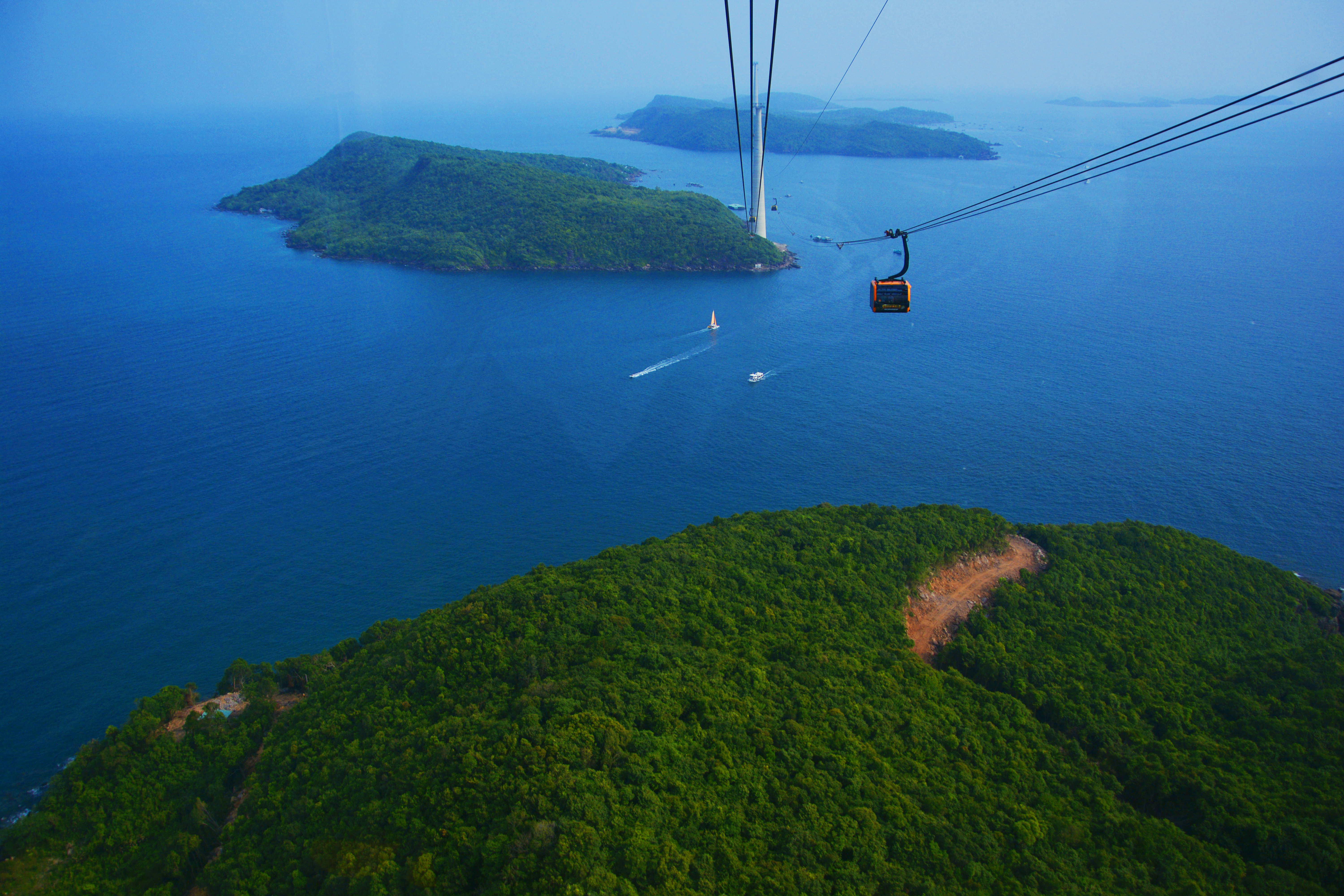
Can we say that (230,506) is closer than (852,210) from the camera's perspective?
Yes

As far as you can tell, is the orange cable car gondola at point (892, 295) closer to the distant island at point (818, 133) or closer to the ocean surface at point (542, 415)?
the ocean surface at point (542, 415)

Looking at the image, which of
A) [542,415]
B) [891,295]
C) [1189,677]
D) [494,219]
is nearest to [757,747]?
[891,295]

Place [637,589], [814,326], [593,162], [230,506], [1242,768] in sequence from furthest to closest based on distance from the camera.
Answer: [593,162]
[814,326]
[230,506]
[637,589]
[1242,768]

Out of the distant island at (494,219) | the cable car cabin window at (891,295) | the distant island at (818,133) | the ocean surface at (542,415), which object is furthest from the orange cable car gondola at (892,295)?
the distant island at (818,133)

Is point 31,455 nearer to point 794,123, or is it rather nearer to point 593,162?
point 593,162

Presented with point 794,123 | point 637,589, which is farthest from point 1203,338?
point 794,123

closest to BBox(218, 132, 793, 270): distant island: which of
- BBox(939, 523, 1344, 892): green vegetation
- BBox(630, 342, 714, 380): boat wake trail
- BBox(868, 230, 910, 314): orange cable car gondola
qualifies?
BBox(630, 342, 714, 380): boat wake trail
